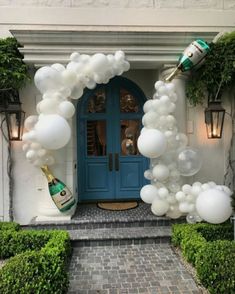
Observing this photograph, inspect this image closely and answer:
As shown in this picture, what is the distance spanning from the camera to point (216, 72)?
4582 millimetres

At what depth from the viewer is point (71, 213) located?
14.9 ft

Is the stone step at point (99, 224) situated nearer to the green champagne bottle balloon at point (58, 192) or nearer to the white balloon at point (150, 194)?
the green champagne bottle balloon at point (58, 192)

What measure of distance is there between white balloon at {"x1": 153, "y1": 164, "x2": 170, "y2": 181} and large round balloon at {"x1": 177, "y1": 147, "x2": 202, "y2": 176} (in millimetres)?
→ 238

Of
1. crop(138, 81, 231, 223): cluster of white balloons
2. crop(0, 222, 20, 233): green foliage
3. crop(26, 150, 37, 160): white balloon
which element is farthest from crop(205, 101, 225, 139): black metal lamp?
crop(0, 222, 20, 233): green foliage

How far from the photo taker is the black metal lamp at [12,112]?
14.4 feet

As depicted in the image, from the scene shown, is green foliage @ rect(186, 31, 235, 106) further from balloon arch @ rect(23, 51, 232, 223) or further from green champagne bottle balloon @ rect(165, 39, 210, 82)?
balloon arch @ rect(23, 51, 232, 223)

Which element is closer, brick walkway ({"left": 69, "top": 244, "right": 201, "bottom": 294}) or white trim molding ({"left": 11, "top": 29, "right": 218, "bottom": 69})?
brick walkway ({"left": 69, "top": 244, "right": 201, "bottom": 294})

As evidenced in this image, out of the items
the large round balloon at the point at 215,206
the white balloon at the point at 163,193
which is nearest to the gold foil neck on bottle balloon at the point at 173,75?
the white balloon at the point at 163,193

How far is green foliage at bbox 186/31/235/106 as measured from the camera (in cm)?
448

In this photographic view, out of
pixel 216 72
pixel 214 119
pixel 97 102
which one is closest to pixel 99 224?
pixel 97 102

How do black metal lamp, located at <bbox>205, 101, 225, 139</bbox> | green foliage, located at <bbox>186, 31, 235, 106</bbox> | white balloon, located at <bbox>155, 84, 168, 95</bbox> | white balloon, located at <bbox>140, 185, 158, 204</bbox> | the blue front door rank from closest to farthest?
white balloon, located at <bbox>155, 84, 168, 95</bbox> → white balloon, located at <bbox>140, 185, 158, 204</bbox> → green foliage, located at <bbox>186, 31, 235, 106</bbox> → black metal lamp, located at <bbox>205, 101, 225, 139</bbox> → the blue front door

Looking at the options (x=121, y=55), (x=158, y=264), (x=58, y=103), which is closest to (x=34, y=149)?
(x=58, y=103)

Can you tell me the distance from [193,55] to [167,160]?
1.80m

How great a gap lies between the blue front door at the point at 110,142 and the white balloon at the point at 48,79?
1.68 meters
